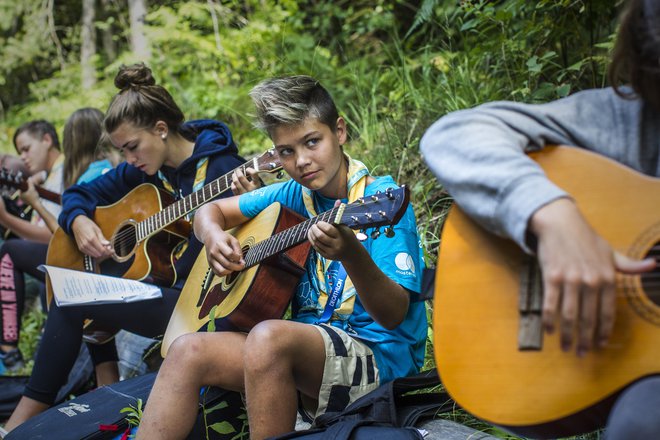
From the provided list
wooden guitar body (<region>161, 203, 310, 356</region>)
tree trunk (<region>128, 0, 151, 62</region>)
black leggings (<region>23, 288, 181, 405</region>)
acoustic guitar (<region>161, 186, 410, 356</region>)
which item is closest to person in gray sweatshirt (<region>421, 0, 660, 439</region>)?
acoustic guitar (<region>161, 186, 410, 356</region>)

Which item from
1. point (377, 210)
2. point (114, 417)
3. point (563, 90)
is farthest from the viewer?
point (563, 90)

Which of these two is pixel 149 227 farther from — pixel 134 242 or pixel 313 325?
pixel 313 325

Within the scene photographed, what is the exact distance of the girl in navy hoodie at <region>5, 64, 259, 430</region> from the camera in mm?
3143

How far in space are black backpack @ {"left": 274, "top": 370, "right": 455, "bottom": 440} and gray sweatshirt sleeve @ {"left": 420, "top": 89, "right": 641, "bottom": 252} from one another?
82 cm

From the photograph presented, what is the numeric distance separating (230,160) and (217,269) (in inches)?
34.6

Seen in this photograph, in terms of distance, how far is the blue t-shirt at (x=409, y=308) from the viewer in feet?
7.15

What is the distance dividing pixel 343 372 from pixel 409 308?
12.3 inches

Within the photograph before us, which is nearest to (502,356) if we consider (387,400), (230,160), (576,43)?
(387,400)

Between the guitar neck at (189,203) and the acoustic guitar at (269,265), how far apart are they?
49cm

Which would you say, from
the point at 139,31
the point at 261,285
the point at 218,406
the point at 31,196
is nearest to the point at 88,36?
the point at 139,31

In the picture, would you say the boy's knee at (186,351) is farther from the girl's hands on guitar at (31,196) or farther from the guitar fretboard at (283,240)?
the girl's hands on guitar at (31,196)

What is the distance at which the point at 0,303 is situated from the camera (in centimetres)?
452

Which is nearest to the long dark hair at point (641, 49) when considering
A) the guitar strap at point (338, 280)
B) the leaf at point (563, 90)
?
the guitar strap at point (338, 280)

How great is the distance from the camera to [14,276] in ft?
14.9
